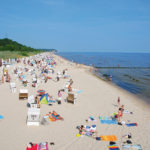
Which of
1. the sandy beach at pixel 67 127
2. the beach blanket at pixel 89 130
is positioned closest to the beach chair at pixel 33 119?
the sandy beach at pixel 67 127

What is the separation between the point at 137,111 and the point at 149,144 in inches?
178

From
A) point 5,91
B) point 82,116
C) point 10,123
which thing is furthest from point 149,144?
point 5,91

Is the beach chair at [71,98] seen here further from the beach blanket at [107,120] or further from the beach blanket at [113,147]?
the beach blanket at [113,147]

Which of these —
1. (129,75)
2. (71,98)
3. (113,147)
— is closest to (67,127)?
(113,147)

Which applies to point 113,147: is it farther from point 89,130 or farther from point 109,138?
point 89,130

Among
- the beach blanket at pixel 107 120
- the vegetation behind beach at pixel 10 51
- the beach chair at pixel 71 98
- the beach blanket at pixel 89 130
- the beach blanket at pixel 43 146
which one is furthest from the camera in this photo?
→ the vegetation behind beach at pixel 10 51

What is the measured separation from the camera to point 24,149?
20.8 feet

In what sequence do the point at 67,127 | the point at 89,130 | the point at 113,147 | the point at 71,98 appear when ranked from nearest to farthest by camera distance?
1. the point at 113,147
2. the point at 89,130
3. the point at 67,127
4. the point at 71,98

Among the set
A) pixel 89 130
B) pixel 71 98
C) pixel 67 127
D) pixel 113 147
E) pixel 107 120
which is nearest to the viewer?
pixel 113 147

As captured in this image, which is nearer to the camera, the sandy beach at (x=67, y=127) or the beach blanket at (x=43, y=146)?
the beach blanket at (x=43, y=146)

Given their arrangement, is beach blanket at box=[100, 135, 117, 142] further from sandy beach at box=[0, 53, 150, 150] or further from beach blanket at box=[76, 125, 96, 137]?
beach blanket at box=[76, 125, 96, 137]

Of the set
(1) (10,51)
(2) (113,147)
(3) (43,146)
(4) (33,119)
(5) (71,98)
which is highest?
(1) (10,51)

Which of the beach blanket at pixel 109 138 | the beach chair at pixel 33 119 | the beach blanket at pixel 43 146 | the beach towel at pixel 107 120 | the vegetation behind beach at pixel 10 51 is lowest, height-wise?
the beach blanket at pixel 109 138

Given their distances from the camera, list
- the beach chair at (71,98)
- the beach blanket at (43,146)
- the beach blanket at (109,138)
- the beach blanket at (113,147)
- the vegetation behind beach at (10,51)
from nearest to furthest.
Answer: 1. the beach blanket at (43,146)
2. the beach blanket at (113,147)
3. the beach blanket at (109,138)
4. the beach chair at (71,98)
5. the vegetation behind beach at (10,51)
